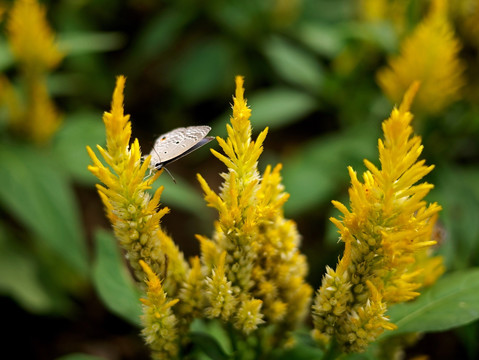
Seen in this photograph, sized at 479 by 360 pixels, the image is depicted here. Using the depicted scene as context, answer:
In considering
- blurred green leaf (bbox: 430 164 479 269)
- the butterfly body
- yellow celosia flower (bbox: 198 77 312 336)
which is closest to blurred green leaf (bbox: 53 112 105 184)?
the butterfly body

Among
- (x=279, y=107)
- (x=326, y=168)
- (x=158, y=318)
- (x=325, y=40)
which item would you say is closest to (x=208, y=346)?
(x=158, y=318)

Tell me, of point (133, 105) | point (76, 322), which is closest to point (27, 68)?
point (76, 322)

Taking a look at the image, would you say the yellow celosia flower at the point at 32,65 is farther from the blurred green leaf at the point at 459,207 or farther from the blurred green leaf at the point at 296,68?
the blurred green leaf at the point at 459,207

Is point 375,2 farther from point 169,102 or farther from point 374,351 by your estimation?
point 374,351

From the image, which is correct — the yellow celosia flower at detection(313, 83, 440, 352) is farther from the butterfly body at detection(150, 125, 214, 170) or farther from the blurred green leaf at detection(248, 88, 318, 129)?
the blurred green leaf at detection(248, 88, 318, 129)

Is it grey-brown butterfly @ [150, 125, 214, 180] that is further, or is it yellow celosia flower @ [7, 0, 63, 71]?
yellow celosia flower @ [7, 0, 63, 71]

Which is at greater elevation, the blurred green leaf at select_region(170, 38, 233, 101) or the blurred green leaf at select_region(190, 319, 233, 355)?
the blurred green leaf at select_region(170, 38, 233, 101)

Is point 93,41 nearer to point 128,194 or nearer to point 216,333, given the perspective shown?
point 216,333
